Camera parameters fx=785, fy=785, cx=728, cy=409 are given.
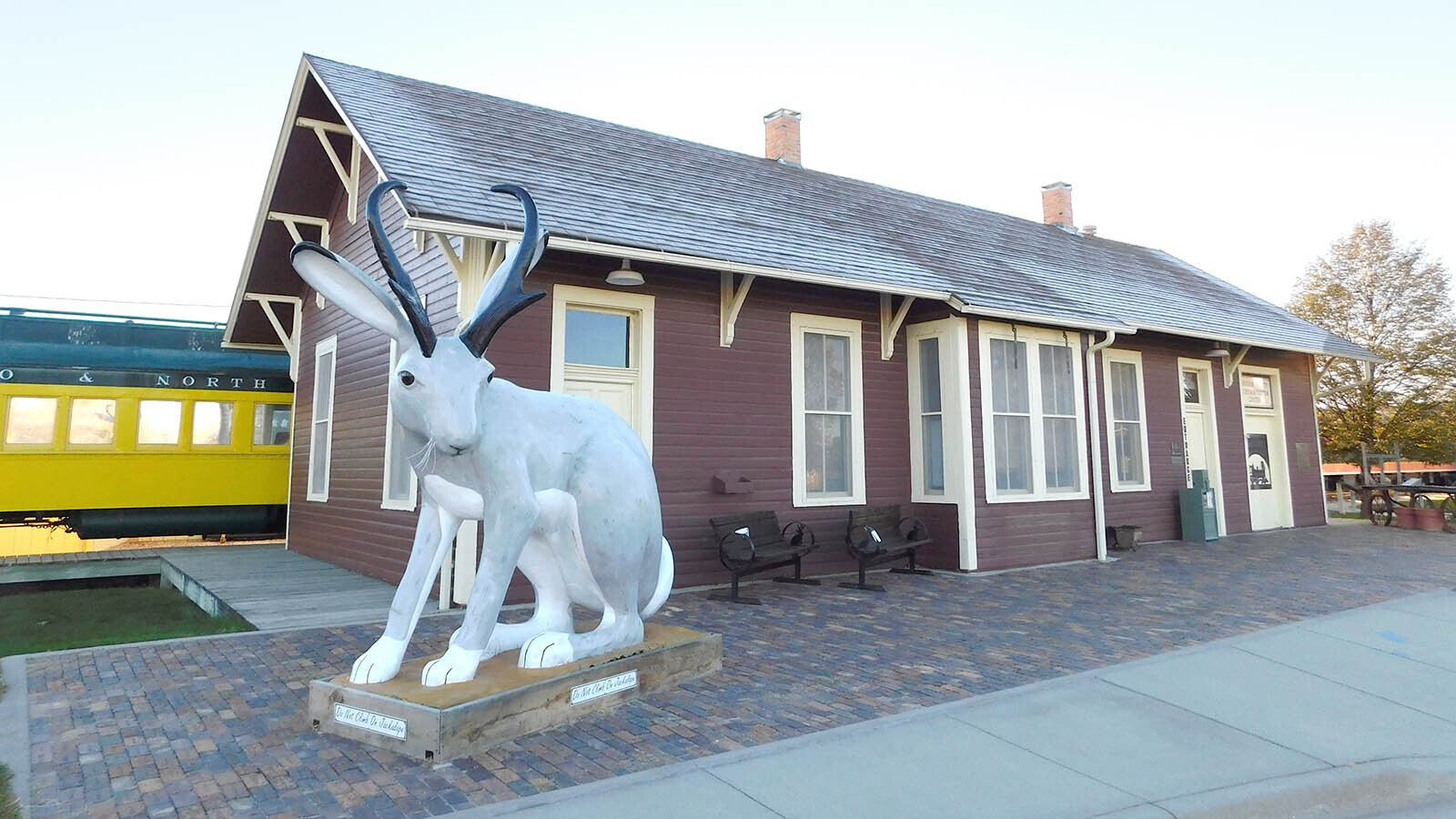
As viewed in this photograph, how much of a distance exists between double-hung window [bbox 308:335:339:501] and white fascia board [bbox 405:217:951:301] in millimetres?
5016

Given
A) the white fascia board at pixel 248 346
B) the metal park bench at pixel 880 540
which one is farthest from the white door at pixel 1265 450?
the white fascia board at pixel 248 346

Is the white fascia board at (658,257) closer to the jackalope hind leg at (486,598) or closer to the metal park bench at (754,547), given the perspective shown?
the metal park bench at (754,547)

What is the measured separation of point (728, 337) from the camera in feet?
27.5

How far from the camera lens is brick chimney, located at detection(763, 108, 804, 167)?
13.8 metres

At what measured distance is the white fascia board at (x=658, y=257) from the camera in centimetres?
622

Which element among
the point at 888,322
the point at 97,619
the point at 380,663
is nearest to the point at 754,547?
the point at 888,322

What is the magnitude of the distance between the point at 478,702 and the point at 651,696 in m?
1.16

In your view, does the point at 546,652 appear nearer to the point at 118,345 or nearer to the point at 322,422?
the point at 322,422

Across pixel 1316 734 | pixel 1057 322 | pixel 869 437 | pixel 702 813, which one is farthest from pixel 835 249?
pixel 702 813

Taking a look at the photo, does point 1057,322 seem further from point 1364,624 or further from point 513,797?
point 513,797

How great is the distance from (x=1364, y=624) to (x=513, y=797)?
665 cm

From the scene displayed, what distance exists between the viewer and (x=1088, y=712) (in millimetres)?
4121

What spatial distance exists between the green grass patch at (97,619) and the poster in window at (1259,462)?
15480mm

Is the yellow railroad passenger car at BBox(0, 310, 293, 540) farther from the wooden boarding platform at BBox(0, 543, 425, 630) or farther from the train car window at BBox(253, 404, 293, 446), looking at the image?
the wooden boarding platform at BBox(0, 543, 425, 630)
